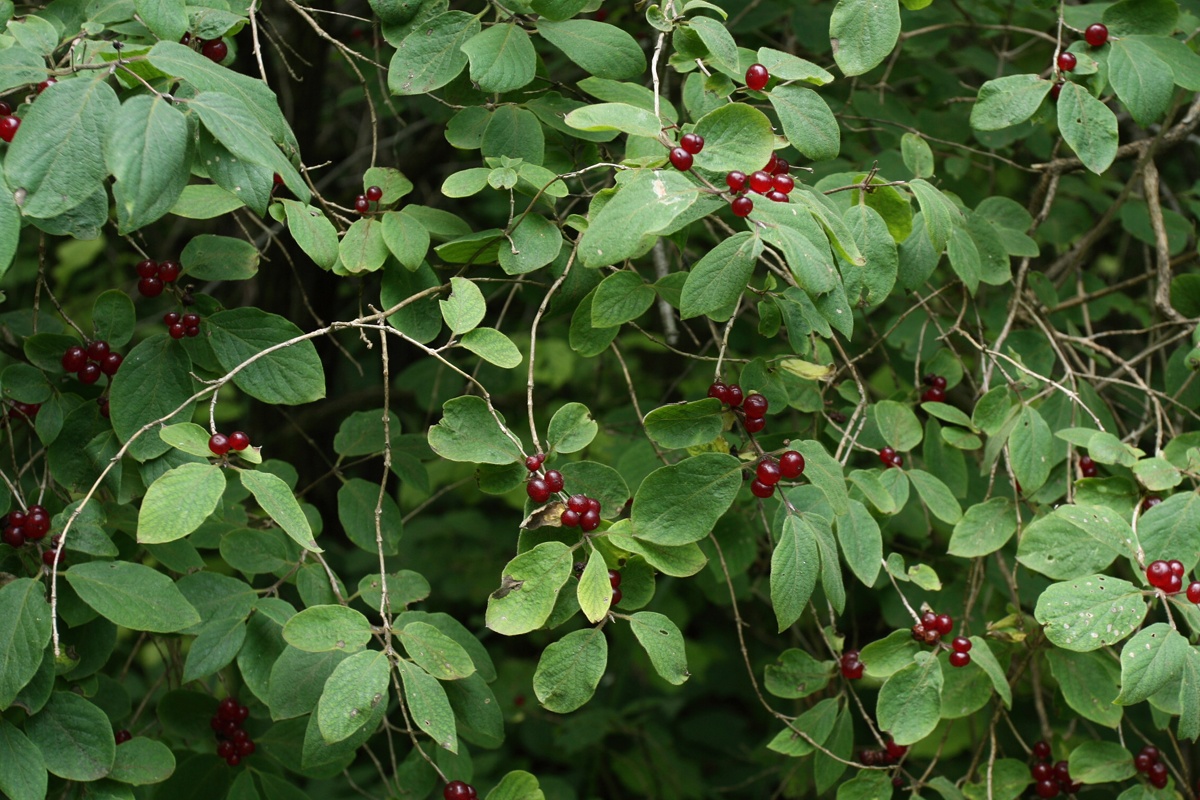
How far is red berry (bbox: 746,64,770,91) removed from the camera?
157cm

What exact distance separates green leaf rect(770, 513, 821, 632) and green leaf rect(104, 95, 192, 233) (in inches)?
35.5

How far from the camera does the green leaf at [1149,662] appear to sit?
1.42m

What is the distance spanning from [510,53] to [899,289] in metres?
1.25

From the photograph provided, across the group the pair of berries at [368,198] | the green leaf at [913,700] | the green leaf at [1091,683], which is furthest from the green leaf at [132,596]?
the green leaf at [1091,683]

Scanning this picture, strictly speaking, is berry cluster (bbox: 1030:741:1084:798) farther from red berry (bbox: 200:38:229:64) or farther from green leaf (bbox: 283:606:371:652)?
red berry (bbox: 200:38:229:64)

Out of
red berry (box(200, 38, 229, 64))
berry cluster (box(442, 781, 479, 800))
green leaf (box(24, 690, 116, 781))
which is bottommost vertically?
berry cluster (box(442, 781, 479, 800))

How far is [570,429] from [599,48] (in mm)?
627

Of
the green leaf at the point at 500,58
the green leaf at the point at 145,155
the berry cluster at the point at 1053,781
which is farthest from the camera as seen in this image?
the berry cluster at the point at 1053,781

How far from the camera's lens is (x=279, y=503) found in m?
1.35

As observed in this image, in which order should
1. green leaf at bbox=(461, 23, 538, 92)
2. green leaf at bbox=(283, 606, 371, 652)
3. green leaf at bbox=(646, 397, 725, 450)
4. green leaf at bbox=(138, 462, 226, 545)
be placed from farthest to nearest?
1. green leaf at bbox=(461, 23, 538, 92)
2. green leaf at bbox=(646, 397, 725, 450)
3. green leaf at bbox=(283, 606, 371, 652)
4. green leaf at bbox=(138, 462, 226, 545)

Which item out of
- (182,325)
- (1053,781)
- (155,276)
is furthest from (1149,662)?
(155,276)

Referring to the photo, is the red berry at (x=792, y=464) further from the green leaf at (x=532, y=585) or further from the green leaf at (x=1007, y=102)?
the green leaf at (x=1007, y=102)

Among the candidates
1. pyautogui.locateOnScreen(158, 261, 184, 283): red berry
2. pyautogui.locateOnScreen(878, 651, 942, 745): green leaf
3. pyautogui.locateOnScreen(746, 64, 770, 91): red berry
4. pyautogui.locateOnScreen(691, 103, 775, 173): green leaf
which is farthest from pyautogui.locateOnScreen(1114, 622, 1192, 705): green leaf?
pyautogui.locateOnScreen(158, 261, 184, 283): red berry

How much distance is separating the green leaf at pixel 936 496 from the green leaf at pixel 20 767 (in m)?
1.43
